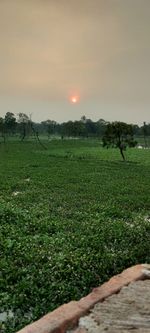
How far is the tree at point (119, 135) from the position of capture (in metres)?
47.2

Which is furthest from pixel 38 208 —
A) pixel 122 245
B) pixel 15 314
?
pixel 15 314

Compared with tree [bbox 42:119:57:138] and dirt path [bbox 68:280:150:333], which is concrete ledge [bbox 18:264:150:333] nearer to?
dirt path [bbox 68:280:150:333]

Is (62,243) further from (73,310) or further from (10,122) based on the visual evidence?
(10,122)

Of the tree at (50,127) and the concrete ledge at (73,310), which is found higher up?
the tree at (50,127)

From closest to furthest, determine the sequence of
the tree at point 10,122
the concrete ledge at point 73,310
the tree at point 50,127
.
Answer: the concrete ledge at point 73,310, the tree at point 10,122, the tree at point 50,127

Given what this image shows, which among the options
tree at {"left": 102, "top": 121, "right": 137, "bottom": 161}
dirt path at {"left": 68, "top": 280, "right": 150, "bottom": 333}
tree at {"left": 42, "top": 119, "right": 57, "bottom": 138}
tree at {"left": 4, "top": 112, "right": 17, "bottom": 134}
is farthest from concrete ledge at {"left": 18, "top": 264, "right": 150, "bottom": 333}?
tree at {"left": 42, "top": 119, "right": 57, "bottom": 138}

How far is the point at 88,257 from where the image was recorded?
10.5 meters

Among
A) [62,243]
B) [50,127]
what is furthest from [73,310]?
[50,127]

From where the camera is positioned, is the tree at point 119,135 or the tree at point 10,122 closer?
the tree at point 119,135

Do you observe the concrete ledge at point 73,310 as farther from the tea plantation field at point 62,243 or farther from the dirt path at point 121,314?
the tea plantation field at point 62,243

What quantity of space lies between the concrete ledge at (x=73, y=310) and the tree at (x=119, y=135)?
40.2m

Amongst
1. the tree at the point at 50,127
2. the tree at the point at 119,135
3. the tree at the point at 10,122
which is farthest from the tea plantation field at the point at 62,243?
the tree at the point at 50,127

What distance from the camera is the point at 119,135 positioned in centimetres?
4784

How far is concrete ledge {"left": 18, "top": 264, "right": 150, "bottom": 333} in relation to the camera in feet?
18.8
